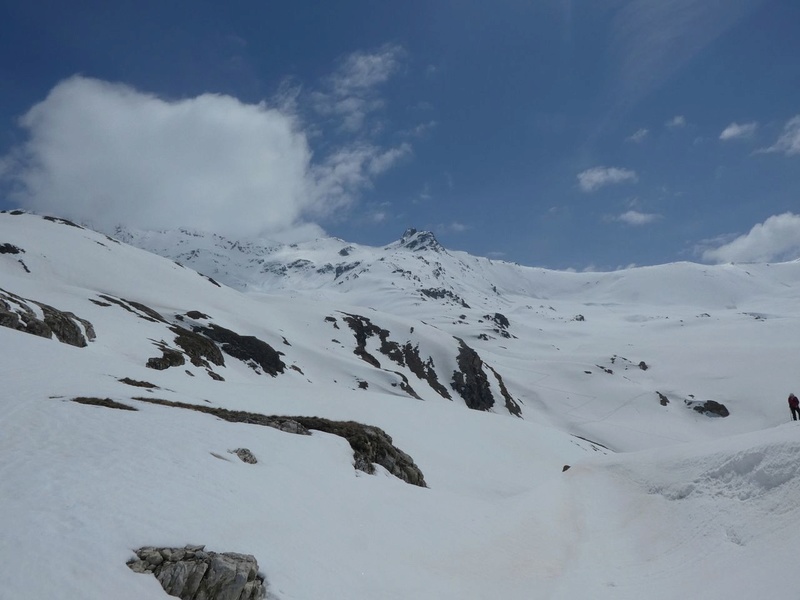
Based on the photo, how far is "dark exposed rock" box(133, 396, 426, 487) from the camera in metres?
21.6

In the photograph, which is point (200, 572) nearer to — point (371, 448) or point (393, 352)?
point (371, 448)

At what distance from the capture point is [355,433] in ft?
80.9

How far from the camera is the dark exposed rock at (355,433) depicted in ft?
71.0

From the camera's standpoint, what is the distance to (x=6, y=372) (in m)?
19.4

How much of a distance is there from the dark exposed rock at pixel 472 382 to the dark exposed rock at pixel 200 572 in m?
103

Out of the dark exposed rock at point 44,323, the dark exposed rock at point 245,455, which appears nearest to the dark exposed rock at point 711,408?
the dark exposed rock at point 44,323

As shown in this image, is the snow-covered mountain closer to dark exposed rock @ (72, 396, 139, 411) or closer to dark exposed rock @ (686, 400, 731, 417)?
dark exposed rock @ (72, 396, 139, 411)

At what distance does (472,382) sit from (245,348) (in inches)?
2491

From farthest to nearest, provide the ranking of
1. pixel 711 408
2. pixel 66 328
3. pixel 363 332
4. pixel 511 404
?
pixel 711 408, pixel 363 332, pixel 511 404, pixel 66 328

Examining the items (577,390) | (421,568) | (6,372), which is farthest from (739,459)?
(577,390)

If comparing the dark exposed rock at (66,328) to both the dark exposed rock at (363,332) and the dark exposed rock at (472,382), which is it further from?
the dark exposed rock at (472,382)

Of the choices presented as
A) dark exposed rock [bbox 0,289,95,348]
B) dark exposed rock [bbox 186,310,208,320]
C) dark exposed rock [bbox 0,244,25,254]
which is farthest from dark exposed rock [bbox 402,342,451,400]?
dark exposed rock [bbox 0,289,95,348]

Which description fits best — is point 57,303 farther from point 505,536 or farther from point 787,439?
point 787,439

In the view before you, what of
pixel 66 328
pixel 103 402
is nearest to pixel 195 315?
pixel 66 328
